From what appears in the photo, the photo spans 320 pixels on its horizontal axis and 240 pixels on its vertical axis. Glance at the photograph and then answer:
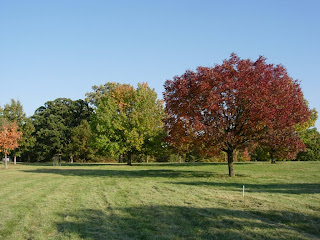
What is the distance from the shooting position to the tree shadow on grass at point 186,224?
714 centimetres

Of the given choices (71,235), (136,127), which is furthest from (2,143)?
(71,235)

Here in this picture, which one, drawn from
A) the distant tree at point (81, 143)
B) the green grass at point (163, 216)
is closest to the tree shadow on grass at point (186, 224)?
the green grass at point (163, 216)

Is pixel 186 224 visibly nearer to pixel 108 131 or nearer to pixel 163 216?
pixel 163 216

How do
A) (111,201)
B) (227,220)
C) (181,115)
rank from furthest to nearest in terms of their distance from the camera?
1. (181,115)
2. (111,201)
3. (227,220)

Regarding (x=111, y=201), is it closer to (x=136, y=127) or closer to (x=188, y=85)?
(x=188, y=85)

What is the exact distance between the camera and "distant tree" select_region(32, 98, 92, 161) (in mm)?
60188

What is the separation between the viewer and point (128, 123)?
3997 cm

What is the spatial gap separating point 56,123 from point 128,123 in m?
28.2

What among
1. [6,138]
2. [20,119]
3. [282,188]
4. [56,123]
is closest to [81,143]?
[56,123]

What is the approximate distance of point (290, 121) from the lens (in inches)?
744

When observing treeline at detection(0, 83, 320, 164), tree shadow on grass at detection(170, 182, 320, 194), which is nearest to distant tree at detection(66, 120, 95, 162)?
treeline at detection(0, 83, 320, 164)

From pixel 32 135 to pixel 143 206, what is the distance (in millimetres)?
55903

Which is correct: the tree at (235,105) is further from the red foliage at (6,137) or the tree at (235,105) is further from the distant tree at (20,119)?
the distant tree at (20,119)

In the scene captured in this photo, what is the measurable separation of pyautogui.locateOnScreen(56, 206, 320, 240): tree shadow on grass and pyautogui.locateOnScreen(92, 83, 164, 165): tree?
29.3 meters
